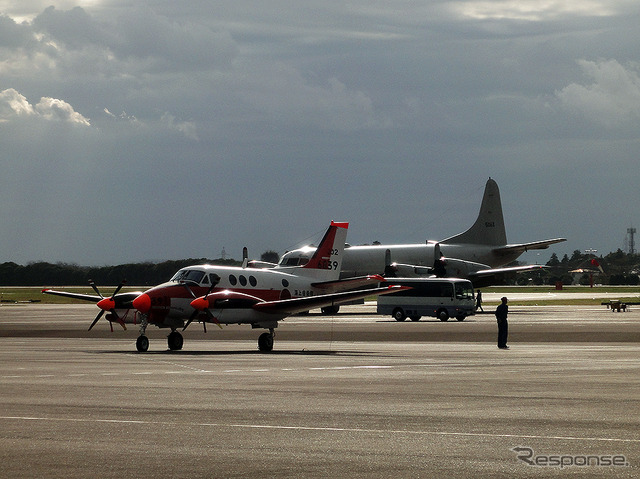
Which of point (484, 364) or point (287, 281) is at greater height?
point (287, 281)

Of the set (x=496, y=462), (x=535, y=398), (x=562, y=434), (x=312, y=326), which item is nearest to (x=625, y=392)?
(x=535, y=398)

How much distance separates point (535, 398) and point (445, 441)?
20.3ft

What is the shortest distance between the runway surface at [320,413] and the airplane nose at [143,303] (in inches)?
63.8

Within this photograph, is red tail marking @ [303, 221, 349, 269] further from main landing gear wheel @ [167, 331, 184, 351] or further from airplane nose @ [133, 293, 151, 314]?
airplane nose @ [133, 293, 151, 314]

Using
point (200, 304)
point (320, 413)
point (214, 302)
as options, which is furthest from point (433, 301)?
point (320, 413)

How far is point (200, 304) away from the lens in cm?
3634

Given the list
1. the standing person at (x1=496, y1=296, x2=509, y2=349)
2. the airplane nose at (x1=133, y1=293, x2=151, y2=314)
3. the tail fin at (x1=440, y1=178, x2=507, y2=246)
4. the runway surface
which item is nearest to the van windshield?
the standing person at (x1=496, y1=296, x2=509, y2=349)

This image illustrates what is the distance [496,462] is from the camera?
12.2 metres

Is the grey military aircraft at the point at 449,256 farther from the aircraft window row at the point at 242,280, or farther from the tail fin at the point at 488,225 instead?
the aircraft window row at the point at 242,280

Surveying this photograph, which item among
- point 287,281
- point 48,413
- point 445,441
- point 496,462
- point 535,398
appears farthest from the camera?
point 287,281

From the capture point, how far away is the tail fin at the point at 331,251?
45.3 m

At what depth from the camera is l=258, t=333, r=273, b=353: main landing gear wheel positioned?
120ft

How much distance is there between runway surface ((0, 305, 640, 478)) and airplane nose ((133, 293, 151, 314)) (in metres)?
1.62

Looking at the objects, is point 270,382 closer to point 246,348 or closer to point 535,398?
point 535,398
